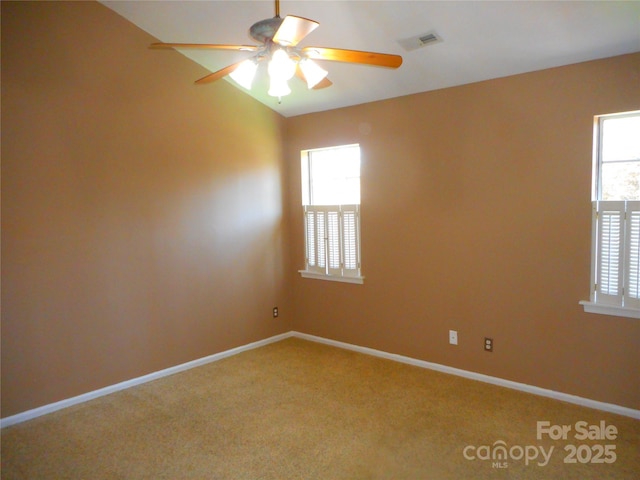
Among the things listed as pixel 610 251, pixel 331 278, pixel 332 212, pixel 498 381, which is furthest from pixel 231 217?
pixel 610 251

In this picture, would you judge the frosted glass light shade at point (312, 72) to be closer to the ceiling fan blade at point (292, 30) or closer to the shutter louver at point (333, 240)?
the ceiling fan blade at point (292, 30)

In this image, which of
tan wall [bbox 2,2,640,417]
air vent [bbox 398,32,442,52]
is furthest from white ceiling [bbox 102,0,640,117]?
tan wall [bbox 2,2,640,417]

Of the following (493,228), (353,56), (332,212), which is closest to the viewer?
(353,56)

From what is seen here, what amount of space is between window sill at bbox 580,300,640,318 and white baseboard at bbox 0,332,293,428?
118 inches

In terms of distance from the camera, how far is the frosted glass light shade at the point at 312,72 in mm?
2111

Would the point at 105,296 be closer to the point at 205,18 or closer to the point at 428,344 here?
the point at 205,18

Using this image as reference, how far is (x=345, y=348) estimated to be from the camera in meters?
4.25

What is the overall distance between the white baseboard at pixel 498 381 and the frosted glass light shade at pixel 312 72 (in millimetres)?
2659

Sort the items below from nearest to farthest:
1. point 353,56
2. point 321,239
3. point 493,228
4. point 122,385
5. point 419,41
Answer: point 353,56, point 419,41, point 493,228, point 122,385, point 321,239

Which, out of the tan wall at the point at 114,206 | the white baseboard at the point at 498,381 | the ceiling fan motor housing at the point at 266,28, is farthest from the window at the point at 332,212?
the ceiling fan motor housing at the point at 266,28

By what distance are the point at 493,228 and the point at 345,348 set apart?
1.95 m

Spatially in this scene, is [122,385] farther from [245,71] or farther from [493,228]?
[493,228]

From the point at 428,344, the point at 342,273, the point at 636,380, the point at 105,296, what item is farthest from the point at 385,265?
the point at 105,296

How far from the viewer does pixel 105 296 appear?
3.27 m
